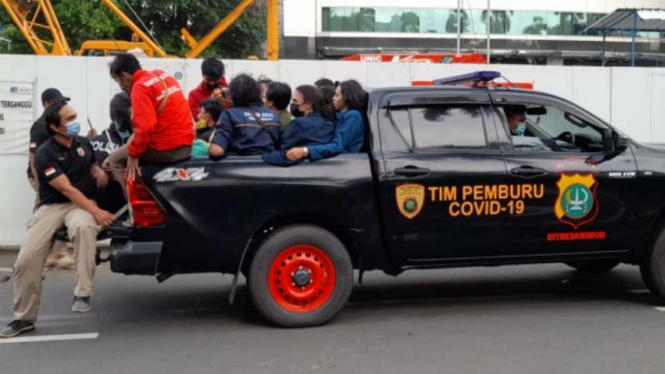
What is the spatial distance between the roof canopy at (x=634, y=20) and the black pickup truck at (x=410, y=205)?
1562 cm

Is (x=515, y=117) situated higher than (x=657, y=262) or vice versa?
(x=515, y=117)

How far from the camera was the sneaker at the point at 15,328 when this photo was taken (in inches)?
217

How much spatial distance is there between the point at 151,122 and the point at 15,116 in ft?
15.9

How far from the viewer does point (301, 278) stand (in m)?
5.59

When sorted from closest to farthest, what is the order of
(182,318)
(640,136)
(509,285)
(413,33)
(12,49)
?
(182,318), (509,285), (640,136), (12,49), (413,33)

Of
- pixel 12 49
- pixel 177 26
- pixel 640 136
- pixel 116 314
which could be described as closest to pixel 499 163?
pixel 116 314

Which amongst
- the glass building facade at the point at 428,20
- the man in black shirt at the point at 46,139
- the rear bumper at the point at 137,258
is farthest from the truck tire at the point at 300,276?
the glass building facade at the point at 428,20

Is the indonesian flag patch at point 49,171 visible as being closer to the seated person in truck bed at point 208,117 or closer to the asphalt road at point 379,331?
the asphalt road at point 379,331

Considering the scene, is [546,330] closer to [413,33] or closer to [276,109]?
[276,109]

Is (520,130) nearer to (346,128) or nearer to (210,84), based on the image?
(346,128)

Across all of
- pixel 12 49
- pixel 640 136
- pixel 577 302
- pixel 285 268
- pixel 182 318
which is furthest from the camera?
pixel 12 49

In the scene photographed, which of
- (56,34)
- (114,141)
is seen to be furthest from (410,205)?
(56,34)

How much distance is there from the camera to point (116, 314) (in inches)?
245

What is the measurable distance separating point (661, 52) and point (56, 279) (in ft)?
143
